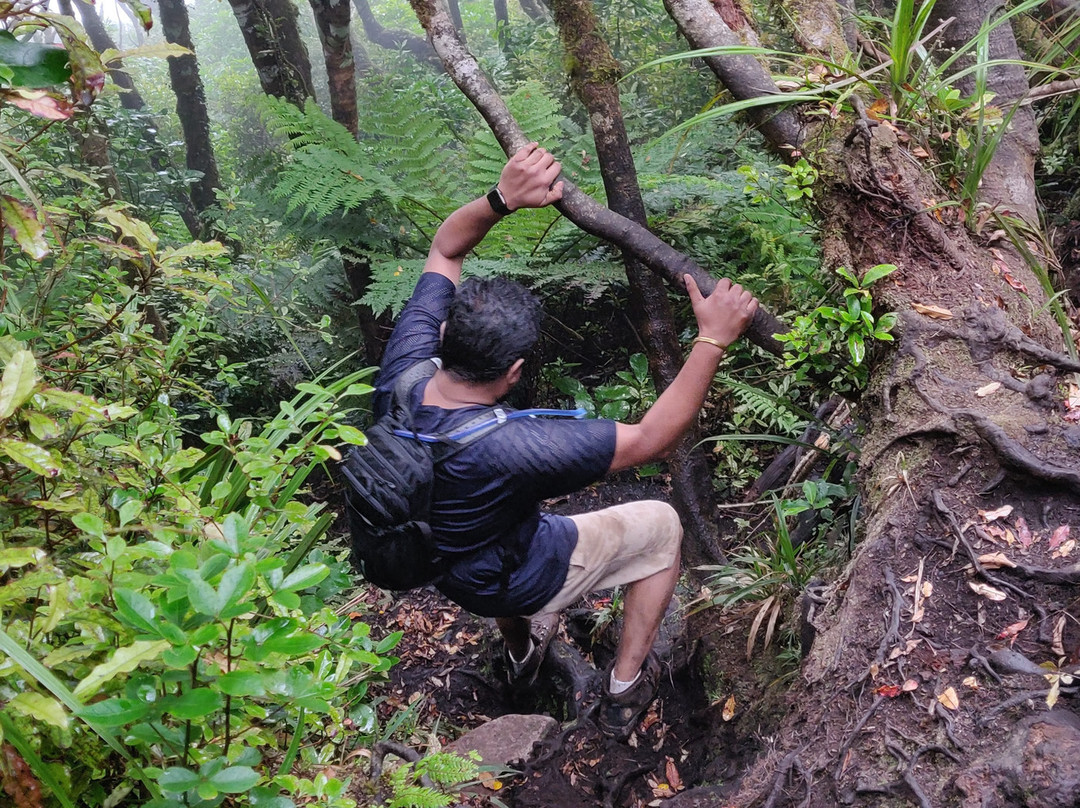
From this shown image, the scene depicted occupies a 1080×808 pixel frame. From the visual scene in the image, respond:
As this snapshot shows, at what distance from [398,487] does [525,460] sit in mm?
440

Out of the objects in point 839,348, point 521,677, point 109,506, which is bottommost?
point 521,677

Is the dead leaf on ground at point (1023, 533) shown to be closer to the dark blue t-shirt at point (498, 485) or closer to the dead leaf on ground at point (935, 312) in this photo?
the dead leaf on ground at point (935, 312)

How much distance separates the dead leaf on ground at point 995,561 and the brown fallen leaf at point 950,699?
370 mm

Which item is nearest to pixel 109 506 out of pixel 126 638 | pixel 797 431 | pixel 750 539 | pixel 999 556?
pixel 126 638

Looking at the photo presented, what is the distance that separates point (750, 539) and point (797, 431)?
0.74 meters

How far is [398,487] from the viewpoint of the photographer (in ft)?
8.17

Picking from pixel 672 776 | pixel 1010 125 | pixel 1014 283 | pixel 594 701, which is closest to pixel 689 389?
pixel 1014 283

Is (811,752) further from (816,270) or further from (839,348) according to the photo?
(816,270)

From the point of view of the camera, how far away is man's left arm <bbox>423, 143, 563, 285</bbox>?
9.18 feet

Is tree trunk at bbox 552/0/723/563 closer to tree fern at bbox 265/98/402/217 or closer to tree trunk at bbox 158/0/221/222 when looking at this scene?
tree fern at bbox 265/98/402/217

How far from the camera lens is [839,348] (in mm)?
2613

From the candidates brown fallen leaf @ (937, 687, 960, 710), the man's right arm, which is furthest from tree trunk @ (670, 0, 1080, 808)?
the man's right arm

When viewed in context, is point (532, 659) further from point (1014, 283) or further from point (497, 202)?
point (1014, 283)

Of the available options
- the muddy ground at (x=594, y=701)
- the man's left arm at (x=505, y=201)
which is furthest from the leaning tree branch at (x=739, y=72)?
the muddy ground at (x=594, y=701)
